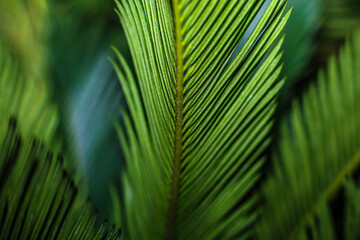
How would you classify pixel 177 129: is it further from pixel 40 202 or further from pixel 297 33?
pixel 297 33

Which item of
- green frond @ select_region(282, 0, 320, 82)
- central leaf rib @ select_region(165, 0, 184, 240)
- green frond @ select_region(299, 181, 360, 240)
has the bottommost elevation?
green frond @ select_region(299, 181, 360, 240)

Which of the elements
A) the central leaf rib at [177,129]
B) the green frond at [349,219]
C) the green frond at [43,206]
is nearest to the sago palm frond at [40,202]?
the green frond at [43,206]

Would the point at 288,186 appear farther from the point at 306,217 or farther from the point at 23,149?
the point at 23,149

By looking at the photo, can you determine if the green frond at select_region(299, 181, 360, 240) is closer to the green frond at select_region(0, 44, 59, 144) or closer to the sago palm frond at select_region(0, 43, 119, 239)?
the sago palm frond at select_region(0, 43, 119, 239)

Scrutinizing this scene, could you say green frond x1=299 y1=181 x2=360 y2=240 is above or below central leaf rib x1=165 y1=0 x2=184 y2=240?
below

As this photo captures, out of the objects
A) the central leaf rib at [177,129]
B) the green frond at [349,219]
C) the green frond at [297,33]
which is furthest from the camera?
the green frond at [297,33]

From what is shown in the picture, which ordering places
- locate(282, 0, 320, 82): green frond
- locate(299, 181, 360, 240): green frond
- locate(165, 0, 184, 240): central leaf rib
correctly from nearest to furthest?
locate(165, 0, 184, 240): central leaf rib < locate(299, 181, 360, 240): green frond < locate(282, 0, 320, 82): green frond

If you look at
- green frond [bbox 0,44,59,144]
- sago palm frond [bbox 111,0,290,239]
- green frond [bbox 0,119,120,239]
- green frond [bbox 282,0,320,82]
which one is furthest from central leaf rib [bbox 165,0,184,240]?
green frond [bbox 282,0,320,82]

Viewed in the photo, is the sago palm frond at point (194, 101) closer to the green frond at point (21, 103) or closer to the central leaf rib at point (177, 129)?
the central leaf rib at point (177, 129)
